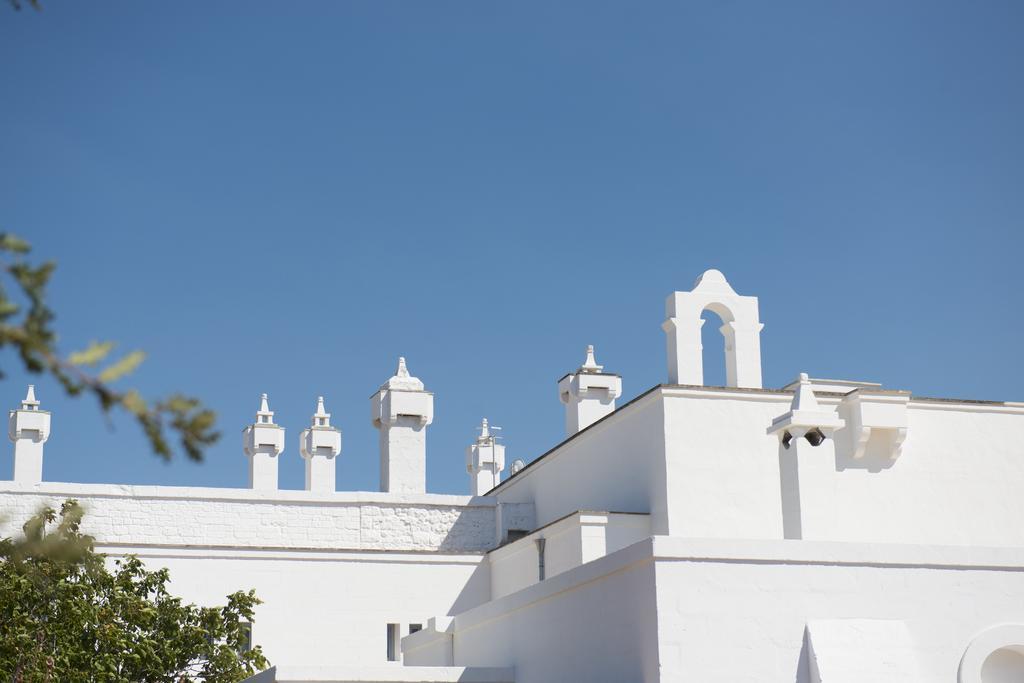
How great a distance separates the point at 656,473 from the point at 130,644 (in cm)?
810

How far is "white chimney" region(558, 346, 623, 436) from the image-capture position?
26266mm

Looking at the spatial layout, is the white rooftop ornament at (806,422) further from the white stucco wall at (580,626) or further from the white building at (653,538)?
the white stucco wall at (580,626)

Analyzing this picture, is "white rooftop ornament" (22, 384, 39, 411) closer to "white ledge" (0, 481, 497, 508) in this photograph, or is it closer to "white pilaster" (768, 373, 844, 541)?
"white ledge" (0, 481, 497, 508)

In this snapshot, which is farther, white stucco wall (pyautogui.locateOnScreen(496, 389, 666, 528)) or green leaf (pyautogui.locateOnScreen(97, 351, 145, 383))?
white stucco wall (pyautogui.locateOnScreen(496, 389, 666, 528))

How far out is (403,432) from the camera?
27.3 meters

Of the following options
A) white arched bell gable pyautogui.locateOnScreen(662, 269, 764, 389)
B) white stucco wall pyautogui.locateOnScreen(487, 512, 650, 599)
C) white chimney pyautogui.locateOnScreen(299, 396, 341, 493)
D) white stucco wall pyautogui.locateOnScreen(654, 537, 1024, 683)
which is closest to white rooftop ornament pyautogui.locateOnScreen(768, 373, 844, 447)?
white stucco wall pyautogui.locateOnScreen(654, 537, 1024, 683)

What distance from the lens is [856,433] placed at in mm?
21078

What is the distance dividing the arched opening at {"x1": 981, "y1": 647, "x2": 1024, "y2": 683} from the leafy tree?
10.5m

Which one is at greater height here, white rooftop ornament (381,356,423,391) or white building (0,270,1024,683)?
white rooftop ornament (381,356,423,391)

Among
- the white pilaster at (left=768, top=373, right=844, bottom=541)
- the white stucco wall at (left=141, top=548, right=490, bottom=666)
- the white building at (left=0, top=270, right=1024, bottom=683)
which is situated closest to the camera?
the white building at (left=0, top=270, right=1024, bottom=683)

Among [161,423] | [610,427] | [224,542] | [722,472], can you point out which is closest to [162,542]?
[224,542]

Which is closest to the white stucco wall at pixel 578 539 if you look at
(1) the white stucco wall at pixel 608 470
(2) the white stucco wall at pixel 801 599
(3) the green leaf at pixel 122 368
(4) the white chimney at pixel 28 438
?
(1) the white stucco wall at pixel 608 470

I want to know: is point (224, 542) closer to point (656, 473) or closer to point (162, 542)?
point (162, 542)

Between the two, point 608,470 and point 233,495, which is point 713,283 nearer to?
point 608,470
